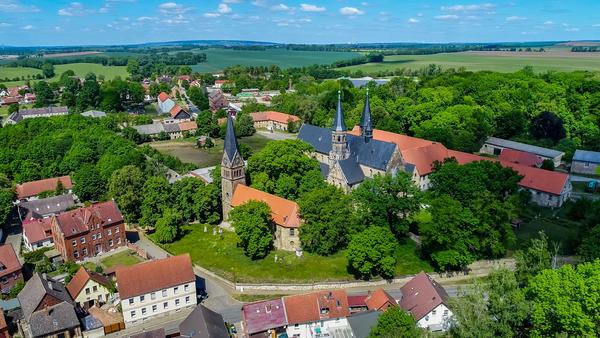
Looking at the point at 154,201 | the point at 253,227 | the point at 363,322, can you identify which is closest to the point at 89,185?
the point at 154,201

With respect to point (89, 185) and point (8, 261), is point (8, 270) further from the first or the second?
point (89, 185)

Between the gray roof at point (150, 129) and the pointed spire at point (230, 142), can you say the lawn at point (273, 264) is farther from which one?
the gray roof at point (150, 129)

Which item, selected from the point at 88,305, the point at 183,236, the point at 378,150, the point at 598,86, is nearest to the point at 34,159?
the point at 183,236

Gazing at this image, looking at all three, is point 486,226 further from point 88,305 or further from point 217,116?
point 217,116

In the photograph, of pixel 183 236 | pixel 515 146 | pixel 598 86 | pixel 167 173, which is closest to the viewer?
pixel 183 236

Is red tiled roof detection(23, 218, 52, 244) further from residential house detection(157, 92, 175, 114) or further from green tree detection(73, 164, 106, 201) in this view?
residential house detection(157, 92, 175, 114)

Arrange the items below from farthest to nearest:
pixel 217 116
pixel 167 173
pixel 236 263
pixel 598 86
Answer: pixel 217 116
pixel 598 86
pixel 167 173
pixel 236 263

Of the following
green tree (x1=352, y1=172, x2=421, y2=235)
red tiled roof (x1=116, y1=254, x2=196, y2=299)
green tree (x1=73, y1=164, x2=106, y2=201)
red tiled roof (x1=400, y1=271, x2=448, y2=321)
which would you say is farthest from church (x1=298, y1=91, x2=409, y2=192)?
green tree (x1=73, y1=164, x2=106, y2=201)
